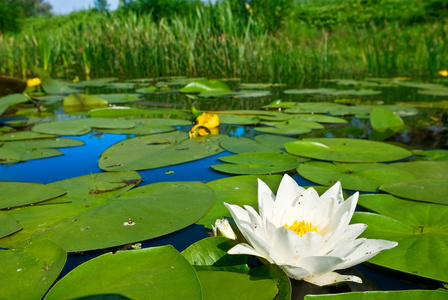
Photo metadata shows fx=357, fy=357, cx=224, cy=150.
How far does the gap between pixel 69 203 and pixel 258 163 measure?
0.70m

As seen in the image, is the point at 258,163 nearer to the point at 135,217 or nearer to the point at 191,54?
the point at 135,217

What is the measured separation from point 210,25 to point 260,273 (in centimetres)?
499

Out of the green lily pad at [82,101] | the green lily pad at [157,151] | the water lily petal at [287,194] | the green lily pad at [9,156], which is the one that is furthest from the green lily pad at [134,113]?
the water lily petal at [287,194]

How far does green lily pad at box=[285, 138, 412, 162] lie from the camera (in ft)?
4.77

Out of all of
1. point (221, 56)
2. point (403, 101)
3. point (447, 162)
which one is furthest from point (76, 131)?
point (221, 56)

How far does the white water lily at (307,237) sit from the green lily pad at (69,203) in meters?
0.44

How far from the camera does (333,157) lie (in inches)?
57.5

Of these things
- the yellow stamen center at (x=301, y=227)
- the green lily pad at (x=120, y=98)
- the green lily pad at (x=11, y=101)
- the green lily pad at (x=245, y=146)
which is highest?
the green lily pad at (x=11, y=101)

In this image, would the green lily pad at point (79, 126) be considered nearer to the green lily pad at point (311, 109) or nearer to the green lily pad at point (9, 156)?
the green lily pad at point (9, 156)

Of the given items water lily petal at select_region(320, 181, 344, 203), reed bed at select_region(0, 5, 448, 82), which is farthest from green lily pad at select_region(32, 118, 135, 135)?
reed bed at select_region(0, 5, 448, 82)

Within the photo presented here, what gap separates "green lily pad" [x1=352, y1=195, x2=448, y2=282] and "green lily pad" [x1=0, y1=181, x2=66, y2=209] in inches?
34.1

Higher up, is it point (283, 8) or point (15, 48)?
point (283, 8)

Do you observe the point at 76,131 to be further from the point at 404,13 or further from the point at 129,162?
the point at 404,13

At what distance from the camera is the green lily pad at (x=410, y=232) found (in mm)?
717
